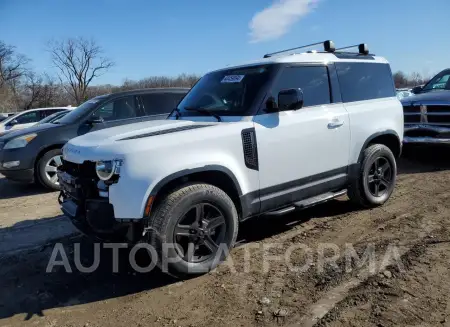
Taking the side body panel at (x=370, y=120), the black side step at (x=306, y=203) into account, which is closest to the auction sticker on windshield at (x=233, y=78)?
the side body panel at (x=370, y=120)

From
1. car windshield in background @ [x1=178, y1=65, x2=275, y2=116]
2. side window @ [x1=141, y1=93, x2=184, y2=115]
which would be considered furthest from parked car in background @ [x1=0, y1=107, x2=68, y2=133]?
car windshield in background @ [x1=178, y1=65, x2=275, y2=116]

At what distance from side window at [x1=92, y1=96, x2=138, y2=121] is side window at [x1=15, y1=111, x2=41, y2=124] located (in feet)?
30.9

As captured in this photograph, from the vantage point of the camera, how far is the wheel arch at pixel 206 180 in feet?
11.0

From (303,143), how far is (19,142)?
5.51m

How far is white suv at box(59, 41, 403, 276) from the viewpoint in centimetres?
332

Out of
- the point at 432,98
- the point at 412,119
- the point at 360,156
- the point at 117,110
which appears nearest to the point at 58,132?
the point at 117,110

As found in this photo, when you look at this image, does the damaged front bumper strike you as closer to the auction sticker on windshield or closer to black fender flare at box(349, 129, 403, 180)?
the auction sticker on windshield

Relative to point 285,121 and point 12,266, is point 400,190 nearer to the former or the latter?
point 285,121

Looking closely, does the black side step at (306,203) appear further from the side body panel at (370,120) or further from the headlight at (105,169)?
the headlight at (105,169)

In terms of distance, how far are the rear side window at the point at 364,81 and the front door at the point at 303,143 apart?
0.95 ft

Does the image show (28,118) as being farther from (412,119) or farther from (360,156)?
(360,156)

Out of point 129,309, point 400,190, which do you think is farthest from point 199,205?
point 400,190

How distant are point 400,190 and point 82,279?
488 cm

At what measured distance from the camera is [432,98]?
313 inches
